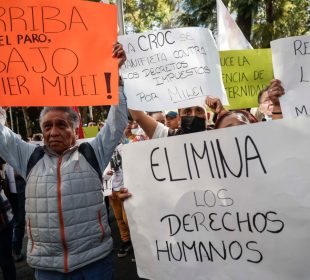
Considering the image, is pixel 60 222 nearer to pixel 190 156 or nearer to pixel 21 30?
pixel 190 156

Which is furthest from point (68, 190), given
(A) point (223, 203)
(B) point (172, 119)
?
(B) point (172, 119)

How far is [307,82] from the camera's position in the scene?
7.98ft

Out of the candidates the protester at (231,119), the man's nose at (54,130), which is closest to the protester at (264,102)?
the protester at (231,119)

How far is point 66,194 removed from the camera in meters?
2.16

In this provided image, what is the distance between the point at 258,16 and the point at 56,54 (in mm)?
14590

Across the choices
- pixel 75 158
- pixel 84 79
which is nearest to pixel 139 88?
pixel 84 79

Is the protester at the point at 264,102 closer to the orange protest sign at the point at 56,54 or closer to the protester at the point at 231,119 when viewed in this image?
the protester at the point at 231,119

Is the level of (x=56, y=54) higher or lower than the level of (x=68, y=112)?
higher

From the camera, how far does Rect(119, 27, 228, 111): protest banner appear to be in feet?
8.43

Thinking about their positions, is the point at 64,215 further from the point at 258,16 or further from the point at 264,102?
the point at 258,16

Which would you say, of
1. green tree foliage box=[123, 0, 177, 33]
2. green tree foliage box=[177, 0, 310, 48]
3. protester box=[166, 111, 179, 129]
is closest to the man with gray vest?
protester box=[166, 111, 179, 129]

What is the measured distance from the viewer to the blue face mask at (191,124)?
277cm

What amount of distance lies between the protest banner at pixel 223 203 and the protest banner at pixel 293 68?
32.0 inches

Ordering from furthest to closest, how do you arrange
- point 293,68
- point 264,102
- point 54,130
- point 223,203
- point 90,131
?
point 90,131, point 264,102, point 293,68, point 54,130, point 223,203
